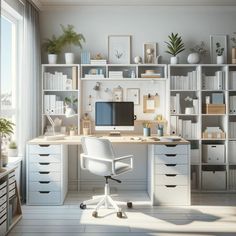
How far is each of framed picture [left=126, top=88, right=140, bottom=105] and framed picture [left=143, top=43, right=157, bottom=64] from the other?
1.46 feet

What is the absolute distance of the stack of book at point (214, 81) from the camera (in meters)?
5.14

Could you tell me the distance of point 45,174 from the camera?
4492 millimetres

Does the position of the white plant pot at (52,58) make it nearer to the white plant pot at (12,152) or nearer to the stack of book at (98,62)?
the stack of book at (98,62)

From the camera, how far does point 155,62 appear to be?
5.34 m

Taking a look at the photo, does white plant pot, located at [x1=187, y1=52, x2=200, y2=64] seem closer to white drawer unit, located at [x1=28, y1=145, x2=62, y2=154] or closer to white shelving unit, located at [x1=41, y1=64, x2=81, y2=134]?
white shelving unit, located at [x1=41, y1=64, x2=81, y2=134]

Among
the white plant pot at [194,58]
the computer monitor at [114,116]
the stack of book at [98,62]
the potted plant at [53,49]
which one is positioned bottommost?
the computer monitor at [114,116]

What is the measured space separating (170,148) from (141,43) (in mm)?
1757

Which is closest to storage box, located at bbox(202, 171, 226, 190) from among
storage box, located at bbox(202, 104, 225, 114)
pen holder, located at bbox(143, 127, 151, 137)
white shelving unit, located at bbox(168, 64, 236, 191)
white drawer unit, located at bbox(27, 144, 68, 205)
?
white shelving unit, located at bbox(168, 64, 236, 191)

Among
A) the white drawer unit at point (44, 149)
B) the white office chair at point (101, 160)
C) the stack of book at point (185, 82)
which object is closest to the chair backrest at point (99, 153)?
the white office chair at point (101, 160)

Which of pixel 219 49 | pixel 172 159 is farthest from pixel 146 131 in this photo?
pixel 219 49

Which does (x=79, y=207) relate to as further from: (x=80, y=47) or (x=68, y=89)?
(x=80, y=47)

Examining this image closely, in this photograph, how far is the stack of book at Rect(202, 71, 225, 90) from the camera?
514 cm

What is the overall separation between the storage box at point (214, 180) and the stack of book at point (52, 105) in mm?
2245

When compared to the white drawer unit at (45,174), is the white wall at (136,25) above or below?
above
